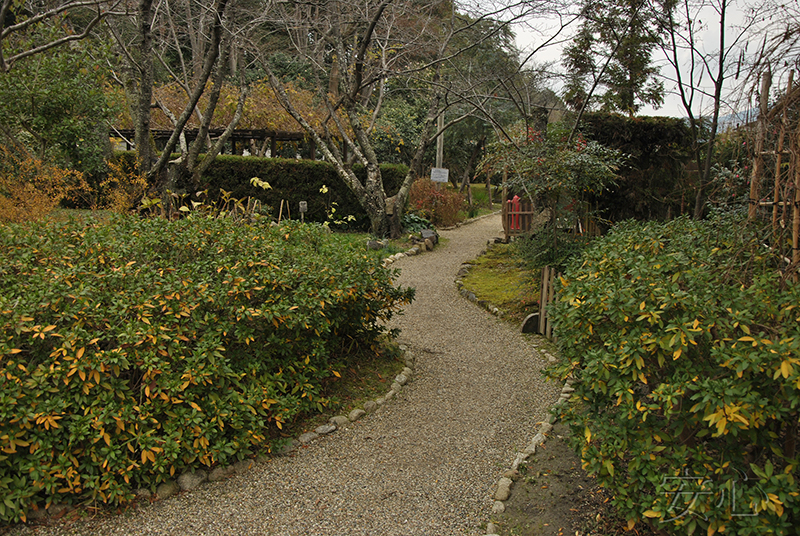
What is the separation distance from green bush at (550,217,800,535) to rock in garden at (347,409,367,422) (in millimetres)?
1639

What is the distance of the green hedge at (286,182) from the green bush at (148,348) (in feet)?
30.3

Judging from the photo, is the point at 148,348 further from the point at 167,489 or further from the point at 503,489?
the point at 503,489

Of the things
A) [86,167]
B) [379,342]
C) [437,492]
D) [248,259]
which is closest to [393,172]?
[86,167]

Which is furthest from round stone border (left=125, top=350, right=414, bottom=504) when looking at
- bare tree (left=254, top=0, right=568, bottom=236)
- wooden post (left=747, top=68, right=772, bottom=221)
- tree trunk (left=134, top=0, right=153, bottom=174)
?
bare tree (left=254, top=0, right=568, bottom=236)

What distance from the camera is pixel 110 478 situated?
2748 mm

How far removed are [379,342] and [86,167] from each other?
9031 millimetres

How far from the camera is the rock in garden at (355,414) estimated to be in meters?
3.95

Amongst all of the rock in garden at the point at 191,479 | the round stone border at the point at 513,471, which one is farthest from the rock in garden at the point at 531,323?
the rock in garden at the point at 191,479

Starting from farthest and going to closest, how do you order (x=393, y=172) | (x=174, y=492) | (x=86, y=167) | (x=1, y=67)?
(x=393, y=172)
(x=86, y=167)
(x=1, y=67)
(x=174, y=492)

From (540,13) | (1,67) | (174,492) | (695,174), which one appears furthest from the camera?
(695,174)

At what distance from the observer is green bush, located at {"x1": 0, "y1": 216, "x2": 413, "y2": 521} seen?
2713 mm

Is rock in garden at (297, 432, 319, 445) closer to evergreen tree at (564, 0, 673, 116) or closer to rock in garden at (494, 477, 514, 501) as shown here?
rock in garden at (494, 477, 514, 501)

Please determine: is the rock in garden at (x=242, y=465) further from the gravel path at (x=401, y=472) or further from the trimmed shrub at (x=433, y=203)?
the trimmed shrub at (x=433, y=203)

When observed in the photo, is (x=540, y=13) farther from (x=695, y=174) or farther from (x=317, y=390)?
(x=317, y=390)
